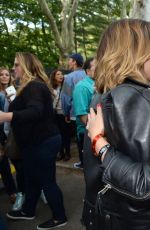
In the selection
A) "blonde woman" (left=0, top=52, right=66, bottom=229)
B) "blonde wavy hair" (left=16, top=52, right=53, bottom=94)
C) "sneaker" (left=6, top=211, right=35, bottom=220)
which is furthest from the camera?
"sneaker" (left=6, top=211, right=35, bottom=220)

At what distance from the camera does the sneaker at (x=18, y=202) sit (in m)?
4.30

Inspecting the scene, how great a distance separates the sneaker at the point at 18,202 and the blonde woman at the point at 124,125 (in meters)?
2.79

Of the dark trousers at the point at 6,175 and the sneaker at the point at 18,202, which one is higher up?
the dark trousers at the point at 6,175

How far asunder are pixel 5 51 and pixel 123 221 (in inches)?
851

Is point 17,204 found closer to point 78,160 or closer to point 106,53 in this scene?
point 78,160

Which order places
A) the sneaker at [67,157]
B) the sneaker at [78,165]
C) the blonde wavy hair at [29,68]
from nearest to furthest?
the blonde wavy hair at [29,68] → the sneaker at [78,165] → the sneaker at [67,157]

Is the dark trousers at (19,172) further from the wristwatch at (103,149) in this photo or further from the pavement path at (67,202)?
the wristwatch at (103,149)

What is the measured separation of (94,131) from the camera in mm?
1613

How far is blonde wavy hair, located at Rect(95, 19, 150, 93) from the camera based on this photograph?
1.60 meters

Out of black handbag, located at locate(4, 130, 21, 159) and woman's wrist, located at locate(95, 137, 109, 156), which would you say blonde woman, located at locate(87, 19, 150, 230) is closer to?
woman's wrist, located at locate(95, 137, 109, 156)

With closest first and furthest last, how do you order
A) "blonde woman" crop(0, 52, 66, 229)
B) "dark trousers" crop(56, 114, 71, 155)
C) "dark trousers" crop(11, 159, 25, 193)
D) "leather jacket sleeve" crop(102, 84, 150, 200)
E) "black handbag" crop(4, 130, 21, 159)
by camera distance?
"leather jacket sleeve" crop(102, 84, 150, 200) → "blonde woman" crop(0, 52, 66, 229) → "black handbag" crop(4, 130, 21, 159) → "dark trousers" crop(11, 159, 25, 193) → "dark trousers" crop(56, 114, 71, 155)

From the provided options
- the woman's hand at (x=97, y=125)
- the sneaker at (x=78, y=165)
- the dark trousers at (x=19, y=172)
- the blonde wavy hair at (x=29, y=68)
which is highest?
the woman's hand at (x=97, y=125)

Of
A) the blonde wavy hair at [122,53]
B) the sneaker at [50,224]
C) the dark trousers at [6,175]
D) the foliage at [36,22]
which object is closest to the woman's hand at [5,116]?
the sneaker at [50,224]

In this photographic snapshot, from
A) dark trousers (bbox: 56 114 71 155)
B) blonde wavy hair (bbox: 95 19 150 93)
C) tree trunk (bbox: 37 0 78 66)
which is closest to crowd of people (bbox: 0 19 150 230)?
blonde wavy hair (bbox: 95 19 150 93)
